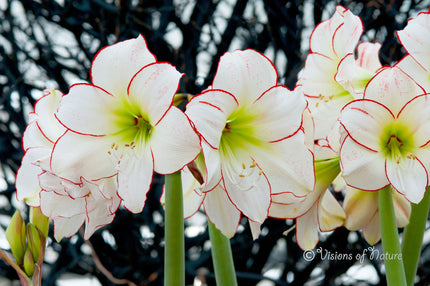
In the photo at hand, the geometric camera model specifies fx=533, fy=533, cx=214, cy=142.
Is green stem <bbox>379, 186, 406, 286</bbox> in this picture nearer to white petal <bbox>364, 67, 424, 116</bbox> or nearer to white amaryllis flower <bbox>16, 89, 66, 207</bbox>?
white petal <bbox>364, 67, 424, 116</bbox>

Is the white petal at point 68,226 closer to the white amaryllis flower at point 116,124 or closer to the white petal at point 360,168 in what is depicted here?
the white amaryllis flower at point 116,124

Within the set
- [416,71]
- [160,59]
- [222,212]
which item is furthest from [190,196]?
[160,59]

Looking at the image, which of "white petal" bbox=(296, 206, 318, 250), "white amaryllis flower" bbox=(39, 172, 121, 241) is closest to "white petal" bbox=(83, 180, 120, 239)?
"white amaryllis flower" bbox=(39, 172, 121, 241)

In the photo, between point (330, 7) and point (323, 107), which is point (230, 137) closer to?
point (323, 107)

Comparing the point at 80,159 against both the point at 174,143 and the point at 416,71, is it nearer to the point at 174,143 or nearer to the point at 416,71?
the point at 174,143

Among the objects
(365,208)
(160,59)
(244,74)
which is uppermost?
(244,74)

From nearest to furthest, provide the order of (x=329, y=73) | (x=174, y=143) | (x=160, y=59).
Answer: (x=174, y=143), (x=329, y=73), (x=160, y=59)

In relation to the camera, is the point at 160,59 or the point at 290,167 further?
the point at 160,59

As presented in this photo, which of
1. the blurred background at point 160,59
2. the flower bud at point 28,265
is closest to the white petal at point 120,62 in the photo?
the flower bud at point 28,265
